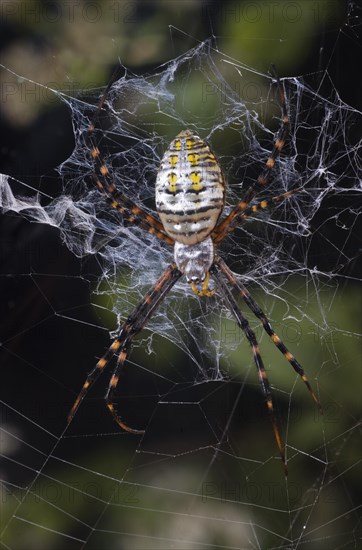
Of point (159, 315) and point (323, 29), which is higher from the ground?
point (323, 29)

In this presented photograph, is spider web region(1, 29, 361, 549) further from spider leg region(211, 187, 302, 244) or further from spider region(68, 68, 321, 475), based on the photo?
spider leg region(211, 187, 302, 244)

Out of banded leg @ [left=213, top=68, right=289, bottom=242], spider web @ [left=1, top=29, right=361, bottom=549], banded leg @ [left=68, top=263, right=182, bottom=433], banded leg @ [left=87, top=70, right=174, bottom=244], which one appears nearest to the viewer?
banded leg @ [left=213, top=68, right=289, bottom=242]

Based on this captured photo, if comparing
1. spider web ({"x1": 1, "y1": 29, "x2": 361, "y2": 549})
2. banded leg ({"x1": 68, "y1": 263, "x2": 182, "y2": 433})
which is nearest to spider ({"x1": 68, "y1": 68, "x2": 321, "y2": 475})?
banded leg ({"x1": 68, "y1": 263, "x2": 182, "y2": 433})

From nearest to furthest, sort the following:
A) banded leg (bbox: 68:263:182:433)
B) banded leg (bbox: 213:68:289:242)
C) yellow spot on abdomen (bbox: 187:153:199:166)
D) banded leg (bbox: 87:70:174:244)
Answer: yellow spot on abdomen (bbox: 187:153:199:166), banded leg (bbox: 213:68:289:242), banded leg (bbox: 87:70:174:244), banded leg (bbox: 68:263:182:433)

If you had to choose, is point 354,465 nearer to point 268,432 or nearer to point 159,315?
point 268,432

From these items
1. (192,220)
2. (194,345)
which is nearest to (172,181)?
(192,220)

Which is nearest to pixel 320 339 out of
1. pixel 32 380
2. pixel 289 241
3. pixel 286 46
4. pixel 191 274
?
pixel 289 241
